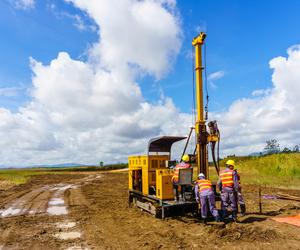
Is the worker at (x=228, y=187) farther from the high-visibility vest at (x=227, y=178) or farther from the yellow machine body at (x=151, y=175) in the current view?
the yellow machine body at (x=151, y=175)

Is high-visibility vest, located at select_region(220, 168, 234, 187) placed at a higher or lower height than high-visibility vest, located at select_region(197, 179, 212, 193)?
higher

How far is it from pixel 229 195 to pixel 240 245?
2903mm

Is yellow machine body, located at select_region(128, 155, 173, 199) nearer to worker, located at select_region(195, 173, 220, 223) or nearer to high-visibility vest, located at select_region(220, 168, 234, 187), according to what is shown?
worker, located at select_region(195, 173, 220, 223)

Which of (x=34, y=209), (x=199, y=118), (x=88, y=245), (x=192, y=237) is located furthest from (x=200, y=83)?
(x=34, y=209)

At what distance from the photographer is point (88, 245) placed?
9.27 m

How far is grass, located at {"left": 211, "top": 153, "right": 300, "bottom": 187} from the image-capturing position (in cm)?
2578

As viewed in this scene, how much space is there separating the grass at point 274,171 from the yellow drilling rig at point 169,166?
41.2 ft

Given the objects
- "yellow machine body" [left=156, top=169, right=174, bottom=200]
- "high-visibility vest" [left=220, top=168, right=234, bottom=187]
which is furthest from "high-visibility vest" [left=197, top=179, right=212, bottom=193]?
"yellow machine body" [left=156, top=169, right=174, bottom=200]

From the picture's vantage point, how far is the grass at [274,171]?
2578cm

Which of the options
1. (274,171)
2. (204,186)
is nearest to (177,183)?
(204,186)

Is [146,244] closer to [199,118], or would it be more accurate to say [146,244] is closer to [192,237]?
[192,237]

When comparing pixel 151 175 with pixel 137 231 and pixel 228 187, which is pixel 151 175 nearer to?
pixel 137 231

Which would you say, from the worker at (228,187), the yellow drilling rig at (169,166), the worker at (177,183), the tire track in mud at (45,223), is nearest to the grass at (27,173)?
the tire track in mud at (45,223)

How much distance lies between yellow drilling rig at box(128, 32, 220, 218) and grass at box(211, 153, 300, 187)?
12556mm
